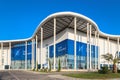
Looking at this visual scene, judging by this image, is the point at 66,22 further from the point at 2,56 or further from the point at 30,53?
the point at 2,56

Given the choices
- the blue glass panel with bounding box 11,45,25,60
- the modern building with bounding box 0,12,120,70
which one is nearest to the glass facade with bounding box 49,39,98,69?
the modern building with bounding box 0,12,120,70

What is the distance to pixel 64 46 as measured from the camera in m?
72.9

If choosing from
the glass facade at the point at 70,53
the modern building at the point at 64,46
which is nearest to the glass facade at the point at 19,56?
the modern building at the point at 64,46

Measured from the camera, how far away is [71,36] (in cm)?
7412

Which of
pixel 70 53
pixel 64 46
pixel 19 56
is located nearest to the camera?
pixel 70 53

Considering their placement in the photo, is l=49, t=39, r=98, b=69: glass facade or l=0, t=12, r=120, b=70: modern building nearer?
l=0, t=12, r=120, b=70: modern building

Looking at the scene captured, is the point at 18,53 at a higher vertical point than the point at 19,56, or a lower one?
higher

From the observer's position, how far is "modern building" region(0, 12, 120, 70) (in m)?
67.9

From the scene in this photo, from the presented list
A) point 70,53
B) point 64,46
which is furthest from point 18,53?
point 70,53

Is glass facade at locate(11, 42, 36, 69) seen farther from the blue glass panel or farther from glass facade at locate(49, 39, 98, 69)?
glass facade at locate(49, 39, 98, 69)

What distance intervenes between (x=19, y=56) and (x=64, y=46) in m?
32.7

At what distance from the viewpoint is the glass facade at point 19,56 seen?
9604 cm

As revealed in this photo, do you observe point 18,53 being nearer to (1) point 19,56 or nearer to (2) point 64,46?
(1) point 19,56

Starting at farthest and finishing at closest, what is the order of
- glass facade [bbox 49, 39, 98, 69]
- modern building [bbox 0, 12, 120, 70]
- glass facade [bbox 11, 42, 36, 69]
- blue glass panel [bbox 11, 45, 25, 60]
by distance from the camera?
blue glass panel [bbox 11, 45, 25, 60], glass facade [bbox 11, 42, 36, 69], glass facade [bbox 49, 39, 98, 69], modern building [bbox 0, 12, 120, 70]
